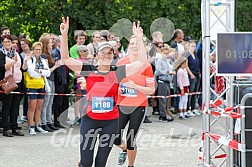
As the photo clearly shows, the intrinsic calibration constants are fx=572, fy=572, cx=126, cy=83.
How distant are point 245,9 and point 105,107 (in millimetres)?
16211

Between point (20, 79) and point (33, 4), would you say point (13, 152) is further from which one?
point (33, 4)

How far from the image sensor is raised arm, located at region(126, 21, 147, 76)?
7371 mm

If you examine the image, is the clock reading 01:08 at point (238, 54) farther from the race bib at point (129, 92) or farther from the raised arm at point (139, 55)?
the race bib at point (129, 92)

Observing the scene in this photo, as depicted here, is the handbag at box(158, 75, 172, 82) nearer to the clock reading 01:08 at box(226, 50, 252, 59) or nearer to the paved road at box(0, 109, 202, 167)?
the paved road at box(0, 109, 202, 167)

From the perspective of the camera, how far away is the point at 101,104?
23.3ft

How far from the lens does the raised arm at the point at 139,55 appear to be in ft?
24.2

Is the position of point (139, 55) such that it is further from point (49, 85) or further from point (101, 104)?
point (49, 85)

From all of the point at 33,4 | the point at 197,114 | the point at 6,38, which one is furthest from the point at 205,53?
the point at 33,4

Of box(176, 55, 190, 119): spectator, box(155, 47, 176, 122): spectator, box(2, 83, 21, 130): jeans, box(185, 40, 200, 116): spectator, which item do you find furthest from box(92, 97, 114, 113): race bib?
box(185, 40, 200, 116): spectator

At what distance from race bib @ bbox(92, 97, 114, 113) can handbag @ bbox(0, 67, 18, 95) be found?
14.5ft

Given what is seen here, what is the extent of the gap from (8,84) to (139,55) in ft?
14.1

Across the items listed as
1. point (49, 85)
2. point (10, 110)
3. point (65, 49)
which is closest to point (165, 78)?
point (49, 85)

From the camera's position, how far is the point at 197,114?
16.0 m

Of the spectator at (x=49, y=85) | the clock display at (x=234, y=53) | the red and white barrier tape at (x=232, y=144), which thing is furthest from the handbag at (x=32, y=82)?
the clock display at (x=234, y=53)
